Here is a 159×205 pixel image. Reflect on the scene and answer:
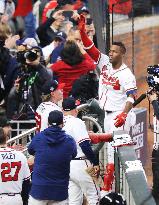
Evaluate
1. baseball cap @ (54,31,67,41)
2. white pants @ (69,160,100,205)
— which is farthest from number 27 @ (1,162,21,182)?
baseball cap @ (54,31,67,41)

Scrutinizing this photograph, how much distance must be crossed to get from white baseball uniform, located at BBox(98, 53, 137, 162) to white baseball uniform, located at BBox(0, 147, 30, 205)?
2.31 metres

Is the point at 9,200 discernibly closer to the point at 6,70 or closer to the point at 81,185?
the point at 81,185

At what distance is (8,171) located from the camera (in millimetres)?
9422

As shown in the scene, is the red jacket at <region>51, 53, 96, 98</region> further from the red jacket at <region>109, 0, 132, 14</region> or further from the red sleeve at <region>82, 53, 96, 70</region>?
the red jacket at <region>109, 0, 132, 14</region>

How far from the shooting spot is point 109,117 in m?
12.0

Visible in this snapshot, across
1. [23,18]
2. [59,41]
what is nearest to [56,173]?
[59,41]

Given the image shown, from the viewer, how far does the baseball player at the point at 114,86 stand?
11594 mm

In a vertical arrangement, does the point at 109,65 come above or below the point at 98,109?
above

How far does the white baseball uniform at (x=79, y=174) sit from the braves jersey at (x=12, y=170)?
1185 mm

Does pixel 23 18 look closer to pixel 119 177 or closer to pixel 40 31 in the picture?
pixel 40 31

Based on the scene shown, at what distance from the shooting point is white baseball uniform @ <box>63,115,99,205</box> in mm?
10586

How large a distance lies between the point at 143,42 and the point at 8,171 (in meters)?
6.86

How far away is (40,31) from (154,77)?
6.00m

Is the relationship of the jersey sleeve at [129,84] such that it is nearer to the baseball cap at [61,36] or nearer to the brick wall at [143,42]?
the brick wall at [143,42]
